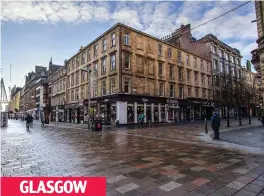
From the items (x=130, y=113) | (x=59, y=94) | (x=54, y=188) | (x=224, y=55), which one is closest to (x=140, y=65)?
(x=130, y=113)

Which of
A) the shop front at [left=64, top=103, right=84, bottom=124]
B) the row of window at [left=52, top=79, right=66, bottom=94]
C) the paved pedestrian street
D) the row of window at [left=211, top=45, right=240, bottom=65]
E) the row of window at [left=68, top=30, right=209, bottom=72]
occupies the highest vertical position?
the row of window at [left=211, top=45, right=240, bottom=65]

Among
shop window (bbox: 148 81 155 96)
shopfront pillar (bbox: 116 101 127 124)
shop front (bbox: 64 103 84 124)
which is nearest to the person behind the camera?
shopfront pillar (bbox: 116 101 127 124)

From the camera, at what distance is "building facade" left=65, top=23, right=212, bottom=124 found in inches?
958

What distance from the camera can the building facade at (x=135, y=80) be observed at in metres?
24.3

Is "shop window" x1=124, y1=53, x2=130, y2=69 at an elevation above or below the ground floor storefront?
above

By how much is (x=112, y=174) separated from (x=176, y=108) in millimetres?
26791

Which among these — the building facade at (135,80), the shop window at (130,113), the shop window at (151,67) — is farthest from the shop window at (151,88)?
the shop window at (130,113)

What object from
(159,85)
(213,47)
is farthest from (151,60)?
(213,47)

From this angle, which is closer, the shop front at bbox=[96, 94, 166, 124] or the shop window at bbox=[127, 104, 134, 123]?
the shop front at bbox=[96, 94, 166, 124]

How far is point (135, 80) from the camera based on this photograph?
25.2 meters

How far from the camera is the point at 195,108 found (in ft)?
113

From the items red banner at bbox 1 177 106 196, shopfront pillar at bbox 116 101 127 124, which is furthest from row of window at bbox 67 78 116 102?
red banner at bbox 1 177 106 196

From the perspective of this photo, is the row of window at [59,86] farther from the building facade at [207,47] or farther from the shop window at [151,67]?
the building facade at [207,47]

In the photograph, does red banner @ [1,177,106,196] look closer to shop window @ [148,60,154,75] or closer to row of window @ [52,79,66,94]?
shop window @ [148,60,154,75]
